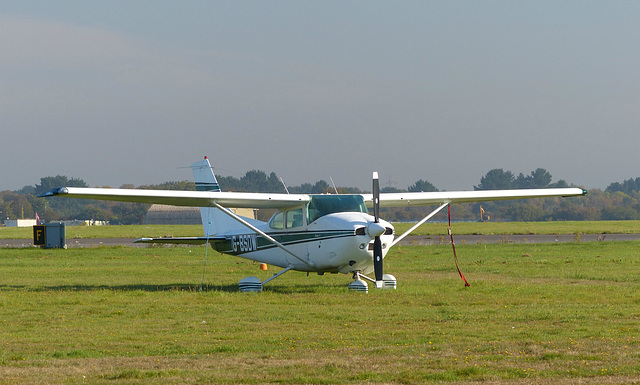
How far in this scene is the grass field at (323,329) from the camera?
27.5 feet

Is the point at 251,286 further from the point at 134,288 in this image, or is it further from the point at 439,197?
the point at 439,197

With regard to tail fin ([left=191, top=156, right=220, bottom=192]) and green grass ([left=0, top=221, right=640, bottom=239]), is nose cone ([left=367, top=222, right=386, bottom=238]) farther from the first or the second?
green grass ([left=0, top=221, right=640, bottom=239])

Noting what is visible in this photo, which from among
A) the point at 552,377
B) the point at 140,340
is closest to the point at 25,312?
the point at 140,340

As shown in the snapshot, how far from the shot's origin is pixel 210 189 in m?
22.2

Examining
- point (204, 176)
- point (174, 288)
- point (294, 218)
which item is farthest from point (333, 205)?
point (204, 176)

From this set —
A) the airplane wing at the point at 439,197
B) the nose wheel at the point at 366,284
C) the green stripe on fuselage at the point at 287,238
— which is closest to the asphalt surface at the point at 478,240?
the airplane wing at the point at 439,197

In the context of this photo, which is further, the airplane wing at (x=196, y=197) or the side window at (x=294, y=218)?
the side window at (x=294, y=218)

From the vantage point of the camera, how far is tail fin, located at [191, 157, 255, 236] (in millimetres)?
22141

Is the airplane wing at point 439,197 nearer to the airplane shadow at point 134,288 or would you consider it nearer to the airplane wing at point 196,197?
the airplane wing at point 196,197

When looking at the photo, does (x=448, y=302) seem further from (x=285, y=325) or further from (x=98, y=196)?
(x=98, y=196)

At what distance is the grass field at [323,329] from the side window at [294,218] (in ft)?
5.52

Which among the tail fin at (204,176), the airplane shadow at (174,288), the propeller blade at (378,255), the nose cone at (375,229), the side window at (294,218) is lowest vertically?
the airplane shadow at (174,288)

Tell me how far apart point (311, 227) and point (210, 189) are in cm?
499

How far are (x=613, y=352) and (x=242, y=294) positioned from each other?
390 inches
